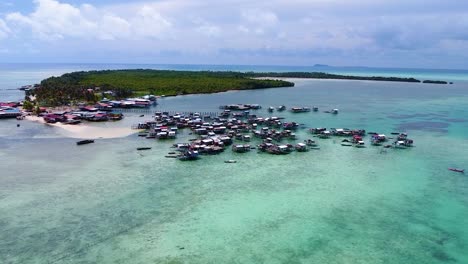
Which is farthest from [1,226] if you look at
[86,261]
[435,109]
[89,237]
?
[435,109]

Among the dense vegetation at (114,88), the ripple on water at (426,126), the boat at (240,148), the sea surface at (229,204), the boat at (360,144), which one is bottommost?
the sea surface at (229,204)

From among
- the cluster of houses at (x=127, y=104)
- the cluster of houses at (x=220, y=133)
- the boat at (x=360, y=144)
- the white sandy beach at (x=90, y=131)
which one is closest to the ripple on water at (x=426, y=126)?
the boat at (x=360, y=144)

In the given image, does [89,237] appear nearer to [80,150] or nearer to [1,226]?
[1,226]

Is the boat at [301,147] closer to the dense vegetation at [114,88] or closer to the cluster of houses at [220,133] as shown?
the cluster of houses at [220,133]

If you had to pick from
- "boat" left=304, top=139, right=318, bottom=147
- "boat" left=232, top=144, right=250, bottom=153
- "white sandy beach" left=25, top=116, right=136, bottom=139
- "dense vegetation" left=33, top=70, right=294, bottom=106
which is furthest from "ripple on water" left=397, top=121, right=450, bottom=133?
"dense vegetation" left=33, top=70, right=294, bottom=106

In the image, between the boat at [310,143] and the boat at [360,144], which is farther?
the boat at [310,143]

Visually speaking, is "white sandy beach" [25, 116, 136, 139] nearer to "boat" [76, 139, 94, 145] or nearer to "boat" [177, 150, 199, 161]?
"boat" [76, 139, 94, 145]

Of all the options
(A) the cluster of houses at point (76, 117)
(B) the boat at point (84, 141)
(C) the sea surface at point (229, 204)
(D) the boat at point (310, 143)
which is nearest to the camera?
(C) the sea surface at point (229, 204)
